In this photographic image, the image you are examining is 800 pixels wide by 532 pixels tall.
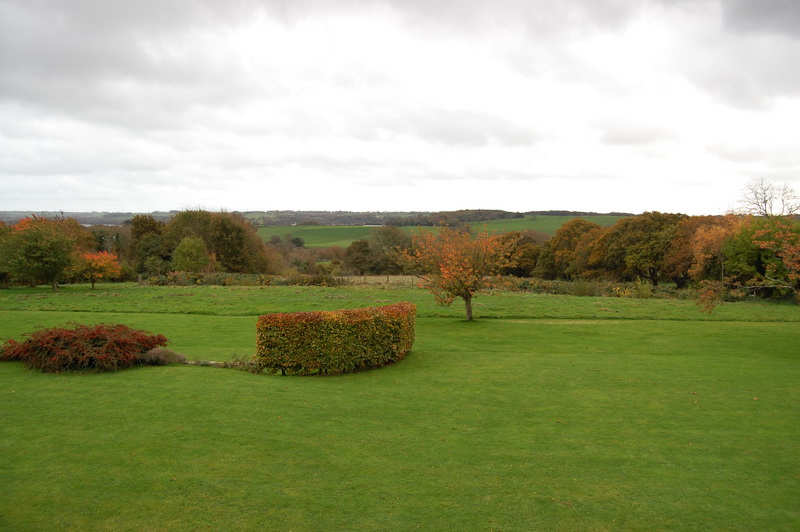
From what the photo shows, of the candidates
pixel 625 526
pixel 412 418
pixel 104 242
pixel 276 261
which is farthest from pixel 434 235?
pixel 104 242

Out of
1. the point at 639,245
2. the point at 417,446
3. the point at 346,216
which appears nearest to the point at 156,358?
the point at 417,446

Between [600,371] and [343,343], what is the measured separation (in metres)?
6.34

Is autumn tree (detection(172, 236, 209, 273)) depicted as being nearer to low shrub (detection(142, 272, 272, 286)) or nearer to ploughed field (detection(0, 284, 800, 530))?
low shrub (detection(142, 272, 272, 286))

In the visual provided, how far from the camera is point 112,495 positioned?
19.1 ft

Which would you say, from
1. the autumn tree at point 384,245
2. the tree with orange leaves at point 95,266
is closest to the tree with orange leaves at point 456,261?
the tree with orange leaves at point 95,266

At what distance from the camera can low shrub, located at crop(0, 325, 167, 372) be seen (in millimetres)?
11359

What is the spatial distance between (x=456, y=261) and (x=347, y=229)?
8693cm

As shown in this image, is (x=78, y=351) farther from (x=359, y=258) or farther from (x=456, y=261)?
(x=359, y=258)

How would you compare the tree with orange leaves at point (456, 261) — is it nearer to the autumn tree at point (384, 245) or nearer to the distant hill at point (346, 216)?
the autumn tree at point (384, 245)

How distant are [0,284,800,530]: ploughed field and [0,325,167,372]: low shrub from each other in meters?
0.42

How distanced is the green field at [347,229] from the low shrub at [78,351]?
74703 millimetres

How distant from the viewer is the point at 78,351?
11461 mm

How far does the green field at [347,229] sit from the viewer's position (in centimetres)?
9312

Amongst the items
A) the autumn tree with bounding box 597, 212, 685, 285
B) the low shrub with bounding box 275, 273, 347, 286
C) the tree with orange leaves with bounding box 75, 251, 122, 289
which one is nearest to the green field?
the autumn tree with bounding box 597, 212, 685, 285
